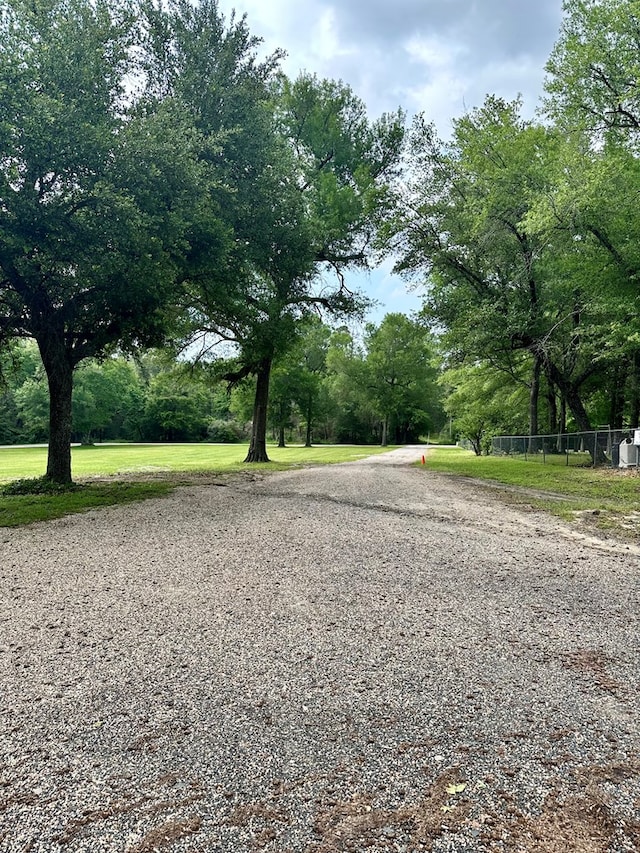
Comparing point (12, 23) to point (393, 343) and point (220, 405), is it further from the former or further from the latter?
point (220, 405)

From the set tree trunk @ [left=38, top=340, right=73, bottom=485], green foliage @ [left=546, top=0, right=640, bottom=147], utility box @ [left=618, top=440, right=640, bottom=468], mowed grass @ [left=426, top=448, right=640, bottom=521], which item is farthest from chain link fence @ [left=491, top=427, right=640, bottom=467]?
tree trunk @ [left=38, top=340, right=73, bottom=485]

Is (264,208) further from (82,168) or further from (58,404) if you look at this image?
(58,404)

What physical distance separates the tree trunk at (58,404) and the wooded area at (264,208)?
44 mm

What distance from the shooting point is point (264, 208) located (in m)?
11.2

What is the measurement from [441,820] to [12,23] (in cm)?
1126

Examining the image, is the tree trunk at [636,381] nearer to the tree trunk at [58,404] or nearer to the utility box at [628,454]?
the utility box at [628,454]

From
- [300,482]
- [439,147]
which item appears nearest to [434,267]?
[439,147]

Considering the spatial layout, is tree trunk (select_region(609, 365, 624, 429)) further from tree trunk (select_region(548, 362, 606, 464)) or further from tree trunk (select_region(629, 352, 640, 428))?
tree trunk (select_region(548, 362, 606, 464))

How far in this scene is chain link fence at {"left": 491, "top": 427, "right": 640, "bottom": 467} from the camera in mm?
15023

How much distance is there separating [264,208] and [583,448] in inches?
586

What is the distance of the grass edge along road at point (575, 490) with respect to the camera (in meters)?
7.52

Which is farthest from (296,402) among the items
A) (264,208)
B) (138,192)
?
(138,192)

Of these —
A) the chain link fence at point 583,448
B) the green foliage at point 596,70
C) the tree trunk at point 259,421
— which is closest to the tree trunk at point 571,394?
the chain link fence at point 583,448

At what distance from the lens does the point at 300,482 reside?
38.8 ft
